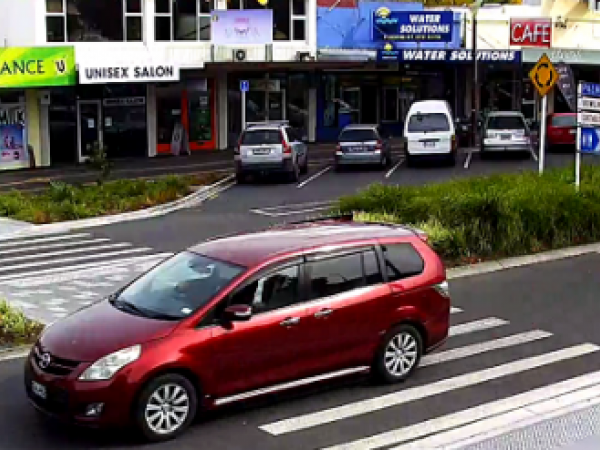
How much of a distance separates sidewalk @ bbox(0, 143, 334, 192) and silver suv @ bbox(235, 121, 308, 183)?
3.12m

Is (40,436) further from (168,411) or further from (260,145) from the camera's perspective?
(260,145)

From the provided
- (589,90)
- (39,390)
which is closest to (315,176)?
(589,90)

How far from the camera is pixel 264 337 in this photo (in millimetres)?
8797

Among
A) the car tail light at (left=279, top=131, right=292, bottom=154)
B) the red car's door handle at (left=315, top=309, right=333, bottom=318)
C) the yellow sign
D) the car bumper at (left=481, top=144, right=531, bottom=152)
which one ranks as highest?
the yellow sign

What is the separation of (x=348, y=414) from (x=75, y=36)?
2825 cm

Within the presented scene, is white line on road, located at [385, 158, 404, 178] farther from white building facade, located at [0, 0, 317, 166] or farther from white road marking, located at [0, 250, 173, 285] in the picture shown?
white road marking, located at [0, 250, 173, 285]

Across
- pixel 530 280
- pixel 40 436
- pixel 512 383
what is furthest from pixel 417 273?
pixel 530 280

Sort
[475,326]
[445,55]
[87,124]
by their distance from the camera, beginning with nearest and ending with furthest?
[475,326]
[87,124]
[445,55]

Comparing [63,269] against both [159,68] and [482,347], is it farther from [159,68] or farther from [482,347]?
[159,68]

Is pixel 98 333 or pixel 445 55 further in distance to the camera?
pixel 445 55

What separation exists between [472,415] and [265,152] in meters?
21.6

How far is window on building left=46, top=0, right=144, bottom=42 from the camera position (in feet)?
112

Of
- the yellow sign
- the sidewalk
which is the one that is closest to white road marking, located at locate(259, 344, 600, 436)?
the yellow sign

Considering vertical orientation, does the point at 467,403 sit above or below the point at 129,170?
below
